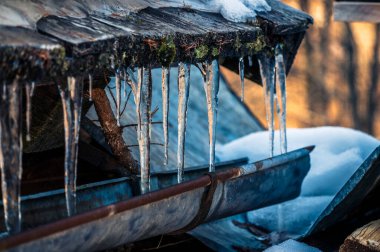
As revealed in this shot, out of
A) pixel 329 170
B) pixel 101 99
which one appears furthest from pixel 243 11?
pixel 329 170

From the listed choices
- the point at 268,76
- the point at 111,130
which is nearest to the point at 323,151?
the point at 268,76

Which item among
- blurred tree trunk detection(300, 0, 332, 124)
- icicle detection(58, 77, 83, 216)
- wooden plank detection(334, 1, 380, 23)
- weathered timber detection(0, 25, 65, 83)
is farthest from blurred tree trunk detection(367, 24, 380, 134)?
weathered timber detection(0, 25, 65, 83)

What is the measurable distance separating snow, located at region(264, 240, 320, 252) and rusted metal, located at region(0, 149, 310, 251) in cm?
57

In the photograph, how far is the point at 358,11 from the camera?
390 inches

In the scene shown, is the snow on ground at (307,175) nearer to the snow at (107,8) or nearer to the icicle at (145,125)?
the icicle at (145,125)

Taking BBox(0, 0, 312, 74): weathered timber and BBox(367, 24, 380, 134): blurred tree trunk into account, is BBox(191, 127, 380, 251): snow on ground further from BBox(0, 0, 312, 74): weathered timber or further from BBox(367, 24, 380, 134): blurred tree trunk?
BBox(367, 24, 380, 134): blurred tree trunk

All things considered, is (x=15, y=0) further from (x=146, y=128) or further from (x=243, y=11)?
(x=243, y=11)

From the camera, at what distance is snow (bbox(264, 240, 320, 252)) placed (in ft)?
19.3

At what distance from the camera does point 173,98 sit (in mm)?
9695

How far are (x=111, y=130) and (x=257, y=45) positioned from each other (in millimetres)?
1442

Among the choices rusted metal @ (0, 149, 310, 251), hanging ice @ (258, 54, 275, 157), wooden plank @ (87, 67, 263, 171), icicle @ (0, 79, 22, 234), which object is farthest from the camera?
wooden plank @ (87, 67, 263, 171)

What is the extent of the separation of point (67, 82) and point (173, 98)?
5.08 m

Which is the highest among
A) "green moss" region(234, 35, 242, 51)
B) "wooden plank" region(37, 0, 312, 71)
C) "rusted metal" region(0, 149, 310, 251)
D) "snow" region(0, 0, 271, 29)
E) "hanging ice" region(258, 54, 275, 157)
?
"snow" region(0, 0, 271, 29)

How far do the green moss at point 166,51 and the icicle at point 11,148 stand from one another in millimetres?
1235
